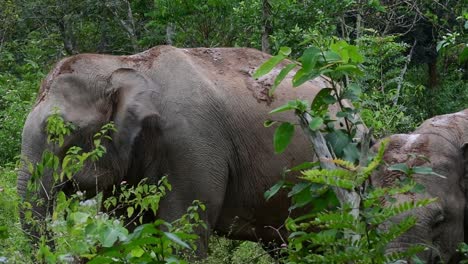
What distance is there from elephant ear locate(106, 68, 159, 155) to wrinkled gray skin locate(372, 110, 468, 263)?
1933 millimetres

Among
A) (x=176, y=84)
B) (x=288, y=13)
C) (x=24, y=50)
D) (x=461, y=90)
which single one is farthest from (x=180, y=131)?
(x=461, y=90)

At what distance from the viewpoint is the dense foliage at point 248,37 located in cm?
1179

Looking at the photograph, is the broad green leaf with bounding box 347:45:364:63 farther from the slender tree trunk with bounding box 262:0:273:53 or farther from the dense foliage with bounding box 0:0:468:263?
the slender tree trunk with bounding box 262:0:273:53

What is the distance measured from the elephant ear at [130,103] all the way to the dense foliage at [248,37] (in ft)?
3.18

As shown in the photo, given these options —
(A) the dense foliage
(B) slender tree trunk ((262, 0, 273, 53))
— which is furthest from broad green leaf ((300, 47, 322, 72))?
(B) slender tree trunk ((262, 0, 273, 53))

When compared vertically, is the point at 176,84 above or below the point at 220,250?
above

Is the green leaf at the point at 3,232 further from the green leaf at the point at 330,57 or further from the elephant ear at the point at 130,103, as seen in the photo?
the elephant ear at the point at 130,103

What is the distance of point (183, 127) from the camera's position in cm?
685

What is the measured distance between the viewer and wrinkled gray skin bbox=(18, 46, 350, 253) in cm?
677

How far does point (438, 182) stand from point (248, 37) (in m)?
8.35

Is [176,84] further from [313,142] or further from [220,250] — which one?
[313,142]

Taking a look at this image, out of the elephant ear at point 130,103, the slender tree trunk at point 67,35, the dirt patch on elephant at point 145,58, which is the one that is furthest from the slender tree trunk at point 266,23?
the slender tree trunk at point 67,35

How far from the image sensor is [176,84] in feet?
22.7

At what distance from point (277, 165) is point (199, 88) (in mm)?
775
